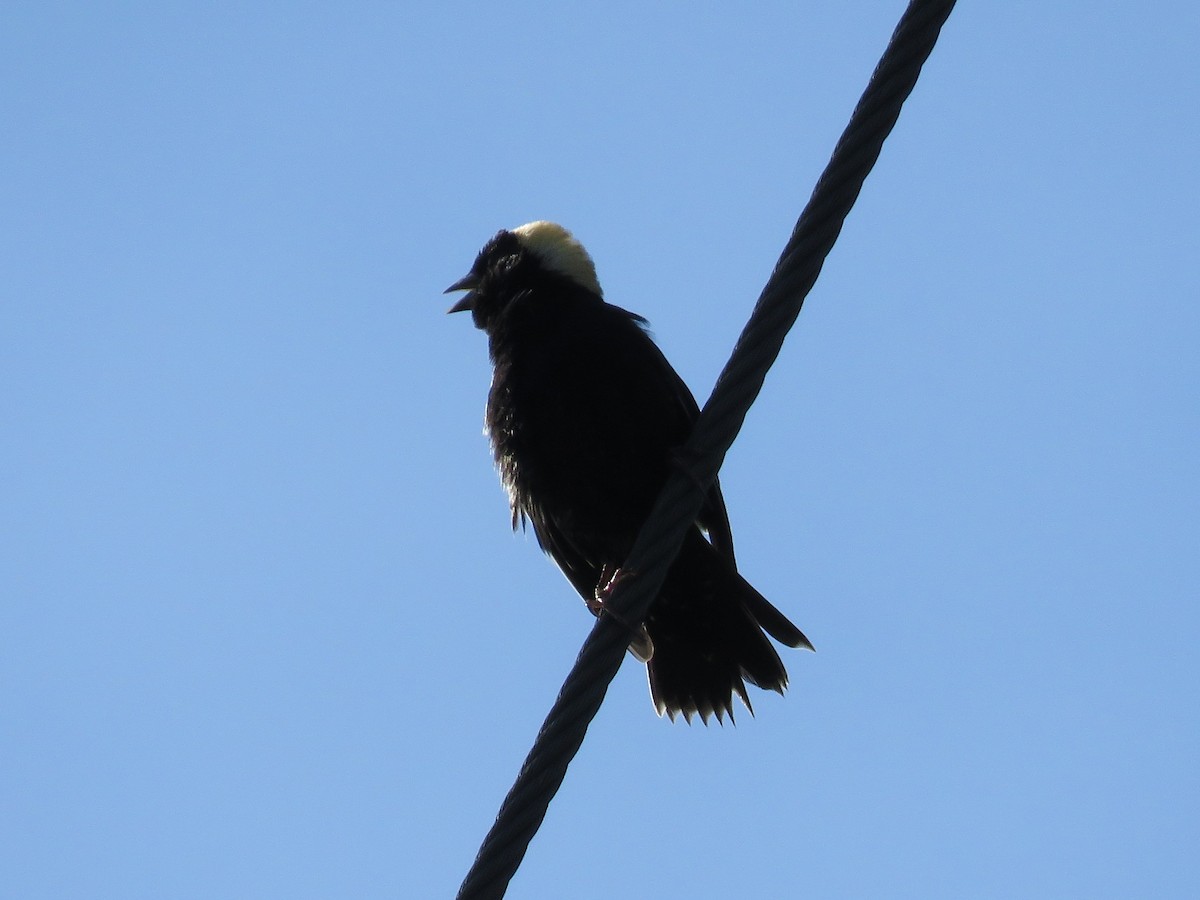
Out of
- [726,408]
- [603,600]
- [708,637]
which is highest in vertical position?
[708,637]

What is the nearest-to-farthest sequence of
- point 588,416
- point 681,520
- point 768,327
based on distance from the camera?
point 768,327, point 681,520, point 588,416

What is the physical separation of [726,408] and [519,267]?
2648mm

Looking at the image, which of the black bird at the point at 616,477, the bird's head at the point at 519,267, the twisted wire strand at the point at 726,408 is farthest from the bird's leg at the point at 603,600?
the twisted wire strand at the point at 726,408

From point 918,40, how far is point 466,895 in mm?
1726

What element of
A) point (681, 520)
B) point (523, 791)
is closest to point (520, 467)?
point (681, 520)

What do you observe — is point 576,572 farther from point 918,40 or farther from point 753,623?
point 918,40

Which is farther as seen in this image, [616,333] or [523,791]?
[616,333]

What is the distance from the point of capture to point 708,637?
449 centimetres

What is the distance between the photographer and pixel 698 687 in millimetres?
4598

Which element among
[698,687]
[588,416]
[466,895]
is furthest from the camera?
[698,687]

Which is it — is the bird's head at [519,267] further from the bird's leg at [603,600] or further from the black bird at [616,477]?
the bird's leg at [603,600]

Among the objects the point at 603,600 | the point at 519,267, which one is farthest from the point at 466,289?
the point at 603,600

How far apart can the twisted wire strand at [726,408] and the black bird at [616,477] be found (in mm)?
1301

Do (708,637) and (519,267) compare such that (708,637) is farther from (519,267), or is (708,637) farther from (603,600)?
(519,267)
